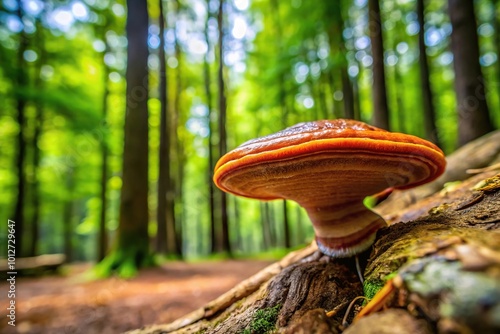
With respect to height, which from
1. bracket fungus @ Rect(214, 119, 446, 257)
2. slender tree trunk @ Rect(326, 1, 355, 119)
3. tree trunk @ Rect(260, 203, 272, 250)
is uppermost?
slender tree trunk @ Rect(326, 1, 355, 119)

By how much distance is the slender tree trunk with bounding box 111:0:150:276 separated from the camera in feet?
19.8

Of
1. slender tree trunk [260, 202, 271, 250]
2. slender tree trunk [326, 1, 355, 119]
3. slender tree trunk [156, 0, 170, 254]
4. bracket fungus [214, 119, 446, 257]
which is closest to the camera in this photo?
bracket fungus [214, 119, 446, 257]

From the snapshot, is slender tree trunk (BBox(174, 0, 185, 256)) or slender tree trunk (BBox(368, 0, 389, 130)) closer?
slender tree trunk (BBox(368, 0, 389, 130))

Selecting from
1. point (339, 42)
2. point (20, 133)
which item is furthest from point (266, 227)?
point (20, 133)

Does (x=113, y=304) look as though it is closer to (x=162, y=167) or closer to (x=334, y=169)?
(x=334, y=169)

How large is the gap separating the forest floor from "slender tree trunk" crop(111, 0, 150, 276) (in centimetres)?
74

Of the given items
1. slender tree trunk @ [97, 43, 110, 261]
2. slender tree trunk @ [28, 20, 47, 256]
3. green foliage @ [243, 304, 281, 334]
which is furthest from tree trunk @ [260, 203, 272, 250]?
green foliage @ [243, 304, 281, 334]

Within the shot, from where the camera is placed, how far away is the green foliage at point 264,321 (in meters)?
1.05

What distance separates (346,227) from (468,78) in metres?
4.28

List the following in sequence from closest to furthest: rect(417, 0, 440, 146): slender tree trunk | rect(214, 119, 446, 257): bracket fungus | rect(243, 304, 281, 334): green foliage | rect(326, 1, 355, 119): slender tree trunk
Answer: rect(214, 119, 446, 257): bracket fungus, rect(243, 304, 281, 334): green foliage, rect(417, 0, 440, 146): slender tree trunk, rect(326, 1, 355, 119): slender tree trunk

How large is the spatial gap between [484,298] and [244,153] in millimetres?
729

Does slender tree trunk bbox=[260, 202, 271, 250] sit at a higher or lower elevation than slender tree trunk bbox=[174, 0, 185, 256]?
lower

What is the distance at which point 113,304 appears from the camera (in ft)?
12.2

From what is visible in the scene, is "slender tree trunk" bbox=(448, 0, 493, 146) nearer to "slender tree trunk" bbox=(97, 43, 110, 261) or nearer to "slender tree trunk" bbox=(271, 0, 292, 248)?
"slender tree trunk" bbox=(271, 0, 292, 248)
